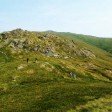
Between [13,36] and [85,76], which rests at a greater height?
[13,36]

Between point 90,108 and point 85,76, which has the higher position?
point 90,108

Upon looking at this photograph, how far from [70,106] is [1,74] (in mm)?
40776

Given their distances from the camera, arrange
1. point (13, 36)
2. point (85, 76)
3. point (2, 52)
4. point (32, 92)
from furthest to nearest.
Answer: point (13, 36)
point (2, 52)
point (85, 76)
point (32, 92)

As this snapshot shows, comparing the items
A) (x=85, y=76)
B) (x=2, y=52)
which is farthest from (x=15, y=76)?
(x=2, y=52)

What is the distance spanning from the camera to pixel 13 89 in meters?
68.2

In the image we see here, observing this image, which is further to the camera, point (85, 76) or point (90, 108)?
point (85, 76)

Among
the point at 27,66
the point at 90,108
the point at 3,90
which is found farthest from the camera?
the point at 27,66

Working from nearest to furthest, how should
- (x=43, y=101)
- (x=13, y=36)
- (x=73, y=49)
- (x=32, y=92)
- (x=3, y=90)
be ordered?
(x=43, y=101) → (x=32, y=92) → (x=3, y=90) → (x=13, y=36) → (x=73, y=49)

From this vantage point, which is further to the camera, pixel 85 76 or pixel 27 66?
pixel 85 76

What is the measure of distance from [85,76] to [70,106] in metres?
54.6

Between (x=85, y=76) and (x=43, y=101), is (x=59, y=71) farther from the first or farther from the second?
(x=43, y=101)

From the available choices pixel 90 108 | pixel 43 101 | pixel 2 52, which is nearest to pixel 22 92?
pixel 43 101

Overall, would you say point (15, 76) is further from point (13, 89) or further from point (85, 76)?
point (85, 76)

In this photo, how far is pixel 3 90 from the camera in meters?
68.2
